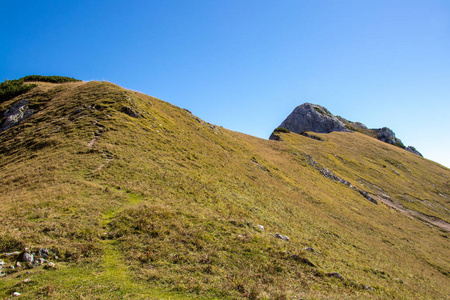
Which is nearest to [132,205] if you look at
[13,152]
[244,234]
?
[244,234]

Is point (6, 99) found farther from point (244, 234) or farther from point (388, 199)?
point (388, 199)

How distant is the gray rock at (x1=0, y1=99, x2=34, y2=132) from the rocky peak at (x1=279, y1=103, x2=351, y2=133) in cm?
13199

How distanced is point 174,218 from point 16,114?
46.0 m

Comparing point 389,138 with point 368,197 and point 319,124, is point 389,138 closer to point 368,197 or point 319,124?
point 319,124

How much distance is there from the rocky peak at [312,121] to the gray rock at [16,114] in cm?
13199

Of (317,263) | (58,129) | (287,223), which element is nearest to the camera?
(317,263)

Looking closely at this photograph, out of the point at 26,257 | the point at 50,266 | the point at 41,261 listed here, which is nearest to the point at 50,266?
the point at 50,266

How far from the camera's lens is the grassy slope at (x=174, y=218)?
1230cm

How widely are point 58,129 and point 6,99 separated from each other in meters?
31.7

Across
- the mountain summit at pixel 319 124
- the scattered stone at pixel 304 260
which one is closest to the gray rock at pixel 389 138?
the mountain summit at pixel 319 124

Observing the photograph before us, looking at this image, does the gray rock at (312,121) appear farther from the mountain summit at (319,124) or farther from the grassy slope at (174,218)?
the grassy slope at (174,218)

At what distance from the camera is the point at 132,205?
62.6 ft

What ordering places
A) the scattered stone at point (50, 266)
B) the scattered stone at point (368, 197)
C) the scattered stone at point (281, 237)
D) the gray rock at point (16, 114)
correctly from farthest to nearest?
the scattered stone at point (368, 197), the gray rock at point (16, 114), the scattered stone at point (281, 237), the scattered stone at point (50, 266)

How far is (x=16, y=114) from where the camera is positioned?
145 feet
